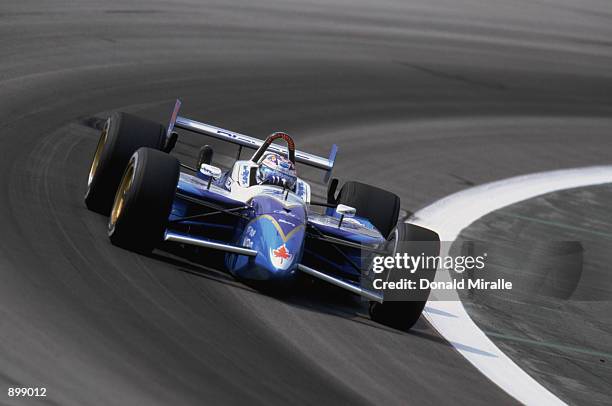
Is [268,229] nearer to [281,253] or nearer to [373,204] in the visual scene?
Result: [281,253]

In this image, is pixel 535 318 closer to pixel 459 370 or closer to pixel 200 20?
pixel 459 370

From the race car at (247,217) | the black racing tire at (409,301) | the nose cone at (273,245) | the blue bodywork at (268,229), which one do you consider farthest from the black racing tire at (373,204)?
the nose cone at (273,245)

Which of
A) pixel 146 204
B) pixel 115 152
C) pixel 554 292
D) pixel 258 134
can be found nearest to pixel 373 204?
pixel 554 292

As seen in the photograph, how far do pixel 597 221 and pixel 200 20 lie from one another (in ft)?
33.8

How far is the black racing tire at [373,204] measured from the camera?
39.4ft

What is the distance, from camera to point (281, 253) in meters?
9.57

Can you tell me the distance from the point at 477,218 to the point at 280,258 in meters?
6.10

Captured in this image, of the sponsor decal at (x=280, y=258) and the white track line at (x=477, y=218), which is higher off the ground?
the sponsor decal at (x=280, y=258)

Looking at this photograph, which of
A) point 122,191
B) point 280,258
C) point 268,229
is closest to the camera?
point 280,258

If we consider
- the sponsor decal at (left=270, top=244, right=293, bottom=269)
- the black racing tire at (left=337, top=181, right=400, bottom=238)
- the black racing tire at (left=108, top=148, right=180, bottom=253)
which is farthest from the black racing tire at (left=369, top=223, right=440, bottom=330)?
the black racing tire at (left=108, top=148, right=180, bottom=253)

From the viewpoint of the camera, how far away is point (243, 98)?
61.5ft

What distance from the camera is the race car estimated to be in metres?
9.62

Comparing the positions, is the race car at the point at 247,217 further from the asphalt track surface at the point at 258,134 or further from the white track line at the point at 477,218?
the white track line at the point at 477,218

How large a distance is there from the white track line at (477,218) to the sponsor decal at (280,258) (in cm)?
178
